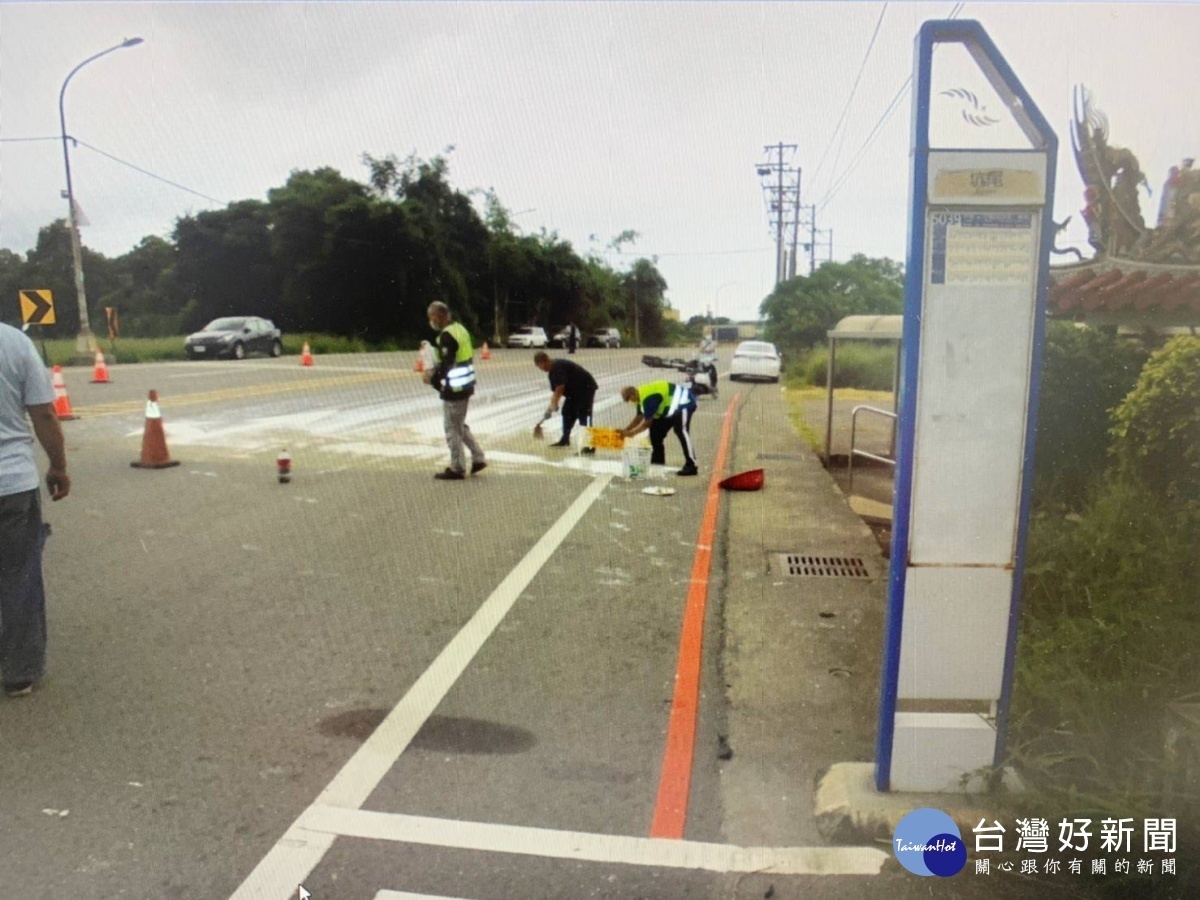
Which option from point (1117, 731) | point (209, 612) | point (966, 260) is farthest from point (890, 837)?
point (209, 612)

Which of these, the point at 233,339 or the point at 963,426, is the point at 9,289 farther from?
the point at 963,426

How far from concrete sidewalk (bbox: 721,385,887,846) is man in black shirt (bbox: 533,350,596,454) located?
10.9 ft

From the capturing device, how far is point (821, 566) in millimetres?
6391

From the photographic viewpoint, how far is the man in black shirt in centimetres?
1136

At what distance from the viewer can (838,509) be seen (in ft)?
27.5

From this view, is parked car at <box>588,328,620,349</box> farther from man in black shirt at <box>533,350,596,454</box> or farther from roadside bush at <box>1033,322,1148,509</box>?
roadside bush at <box>1033,322,1148,509</box>

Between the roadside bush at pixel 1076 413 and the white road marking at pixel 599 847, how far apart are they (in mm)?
4529

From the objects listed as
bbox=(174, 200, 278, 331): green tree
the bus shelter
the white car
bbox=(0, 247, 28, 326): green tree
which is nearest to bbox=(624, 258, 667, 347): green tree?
bbox=(174, 200, 278, 331): green tree

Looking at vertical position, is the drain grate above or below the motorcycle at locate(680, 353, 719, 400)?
below

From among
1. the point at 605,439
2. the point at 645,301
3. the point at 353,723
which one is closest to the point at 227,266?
the point at 605,439

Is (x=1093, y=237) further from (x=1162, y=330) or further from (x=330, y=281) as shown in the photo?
(x=330, y=281)

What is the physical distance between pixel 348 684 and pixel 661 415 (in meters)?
5.95

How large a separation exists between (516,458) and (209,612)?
587 cm

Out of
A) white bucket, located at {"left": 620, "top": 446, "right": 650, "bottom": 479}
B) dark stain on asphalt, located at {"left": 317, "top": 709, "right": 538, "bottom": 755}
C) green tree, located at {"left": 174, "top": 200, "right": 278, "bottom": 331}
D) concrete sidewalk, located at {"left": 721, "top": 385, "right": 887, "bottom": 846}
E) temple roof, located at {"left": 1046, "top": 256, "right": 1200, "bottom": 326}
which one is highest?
green tree, located at {"left": 174, "top": 200, "right": 278, "bottom": 331}
